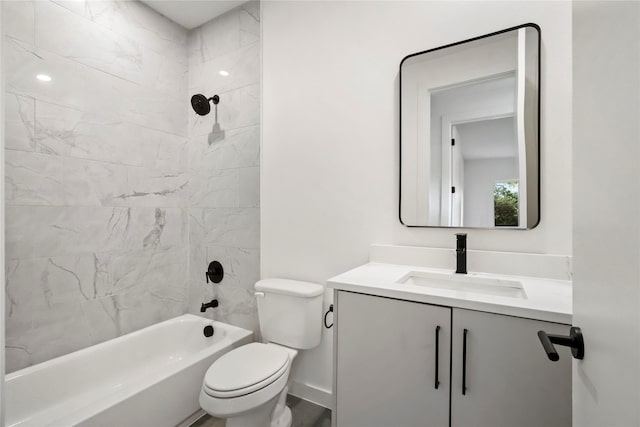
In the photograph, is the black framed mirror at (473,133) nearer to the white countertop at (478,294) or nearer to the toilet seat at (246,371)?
the white countertop at (478,294)

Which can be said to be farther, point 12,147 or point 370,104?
point 370,104

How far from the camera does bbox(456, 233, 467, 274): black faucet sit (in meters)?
1.34

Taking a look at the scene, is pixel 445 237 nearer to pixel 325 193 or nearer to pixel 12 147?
pixel 325 193

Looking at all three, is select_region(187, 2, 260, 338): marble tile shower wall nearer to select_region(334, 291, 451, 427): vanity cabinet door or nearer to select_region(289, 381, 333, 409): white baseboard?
select_region(289, 381, 333, 409): white baseboard

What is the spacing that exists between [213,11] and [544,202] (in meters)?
2.44

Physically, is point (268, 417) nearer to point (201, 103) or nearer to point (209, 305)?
point (209, 305)

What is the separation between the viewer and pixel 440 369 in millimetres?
1004

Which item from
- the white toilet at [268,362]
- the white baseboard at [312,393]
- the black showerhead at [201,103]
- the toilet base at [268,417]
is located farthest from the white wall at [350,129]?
the black showerhead at [201,103]

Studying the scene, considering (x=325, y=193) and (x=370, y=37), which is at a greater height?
(x=370, y=37)

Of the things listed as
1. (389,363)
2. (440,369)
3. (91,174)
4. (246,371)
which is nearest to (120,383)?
(246,371)

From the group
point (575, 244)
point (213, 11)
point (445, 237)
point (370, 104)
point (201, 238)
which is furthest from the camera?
point (201, 238)

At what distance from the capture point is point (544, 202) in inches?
50.6

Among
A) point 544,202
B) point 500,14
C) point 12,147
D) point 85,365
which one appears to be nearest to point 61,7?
point 12,147

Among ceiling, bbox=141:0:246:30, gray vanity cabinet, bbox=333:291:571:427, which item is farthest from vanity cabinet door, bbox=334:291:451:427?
ceiling, bbox=141:0:246:30
